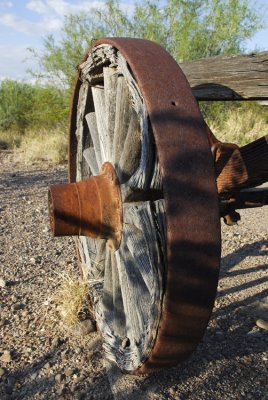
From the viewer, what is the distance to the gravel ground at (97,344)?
2244 millimetres

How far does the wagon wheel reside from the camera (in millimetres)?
1439

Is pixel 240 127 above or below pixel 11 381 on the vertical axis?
above

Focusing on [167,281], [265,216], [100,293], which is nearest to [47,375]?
[100,293]

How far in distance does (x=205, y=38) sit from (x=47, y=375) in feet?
31.6

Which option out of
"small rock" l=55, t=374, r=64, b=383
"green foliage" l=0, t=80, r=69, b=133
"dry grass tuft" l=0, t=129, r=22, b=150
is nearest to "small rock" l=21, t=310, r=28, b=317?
"small rock" l=55, t=374, r=64, b=383

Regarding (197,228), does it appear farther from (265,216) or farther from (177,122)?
(265,216)

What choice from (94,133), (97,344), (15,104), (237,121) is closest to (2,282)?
(97,344)

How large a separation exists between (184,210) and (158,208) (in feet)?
0.74

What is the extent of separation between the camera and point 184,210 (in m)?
1.43

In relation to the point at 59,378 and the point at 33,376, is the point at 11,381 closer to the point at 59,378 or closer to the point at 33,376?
the point at 33,376

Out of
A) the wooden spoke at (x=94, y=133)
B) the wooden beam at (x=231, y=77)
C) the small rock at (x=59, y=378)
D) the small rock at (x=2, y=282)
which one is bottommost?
the small rock at (x=59, y=378)

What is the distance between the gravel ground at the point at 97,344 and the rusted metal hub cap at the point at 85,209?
76 centimetres

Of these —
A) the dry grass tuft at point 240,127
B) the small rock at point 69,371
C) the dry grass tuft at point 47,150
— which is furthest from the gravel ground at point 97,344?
the dry grass tuft at point 240,127

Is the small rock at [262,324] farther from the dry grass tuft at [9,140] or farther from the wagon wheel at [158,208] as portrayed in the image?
the dry grass tuft at [9,140]
